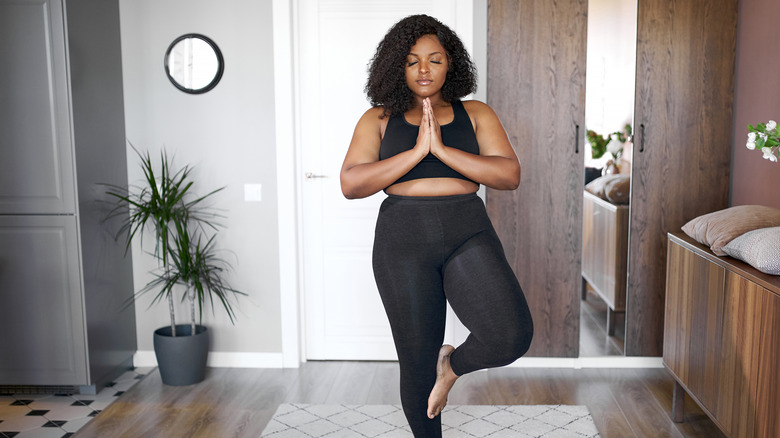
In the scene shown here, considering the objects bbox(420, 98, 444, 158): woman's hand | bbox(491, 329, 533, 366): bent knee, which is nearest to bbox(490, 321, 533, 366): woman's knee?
bbox(491, 329, 533, 366): bent knee

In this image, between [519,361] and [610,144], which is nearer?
[610,144]

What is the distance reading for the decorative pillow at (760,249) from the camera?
2072 mm

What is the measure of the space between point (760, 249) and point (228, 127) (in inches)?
98.3

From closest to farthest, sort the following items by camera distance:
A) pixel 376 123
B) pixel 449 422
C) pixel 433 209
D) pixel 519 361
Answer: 1. pixel 433 209
2. pixel 376 123
3. pixel 449 422
4. pixel 519 361

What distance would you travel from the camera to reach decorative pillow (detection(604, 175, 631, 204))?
132 inches

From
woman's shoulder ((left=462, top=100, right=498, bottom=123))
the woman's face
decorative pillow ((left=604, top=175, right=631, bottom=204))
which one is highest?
the woman's face

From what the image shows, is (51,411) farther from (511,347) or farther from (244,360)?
(511,347)

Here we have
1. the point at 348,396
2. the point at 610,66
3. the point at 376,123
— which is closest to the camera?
the point at 376,123

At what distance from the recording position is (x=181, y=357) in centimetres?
327

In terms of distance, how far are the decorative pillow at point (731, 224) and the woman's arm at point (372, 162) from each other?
127 centimetres

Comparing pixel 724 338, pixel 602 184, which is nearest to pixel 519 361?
pixel 602 184

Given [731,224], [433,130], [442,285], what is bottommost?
[442,285]

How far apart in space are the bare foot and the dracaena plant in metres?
1.64

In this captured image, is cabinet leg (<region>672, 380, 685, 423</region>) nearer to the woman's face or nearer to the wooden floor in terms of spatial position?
the wooden floor
